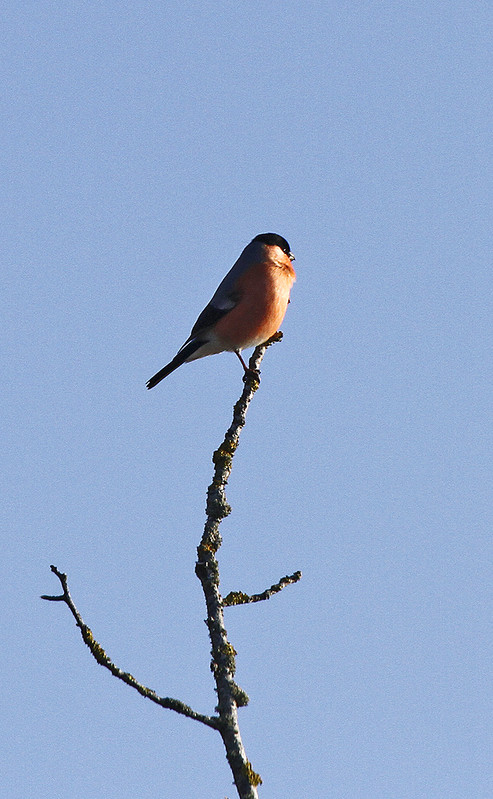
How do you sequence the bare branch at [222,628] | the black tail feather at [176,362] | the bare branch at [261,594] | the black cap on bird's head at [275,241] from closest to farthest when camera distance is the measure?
the bare branch at [222,628] → the bare branch at [261,594] → the black tail feather at [176,362] → the black cap on bird's head at [275,241]

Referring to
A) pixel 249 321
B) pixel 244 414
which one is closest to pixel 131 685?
pixel 244 414

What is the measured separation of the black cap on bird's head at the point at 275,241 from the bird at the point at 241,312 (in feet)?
0.87

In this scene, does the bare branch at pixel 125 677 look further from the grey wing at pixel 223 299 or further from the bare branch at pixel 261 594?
the grey wing at pixel 223 299

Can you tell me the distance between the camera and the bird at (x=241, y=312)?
7836 mm

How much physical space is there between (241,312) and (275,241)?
1175 millimetres

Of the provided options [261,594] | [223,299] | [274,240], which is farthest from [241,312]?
[261,594]

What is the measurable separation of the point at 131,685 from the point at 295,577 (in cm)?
87

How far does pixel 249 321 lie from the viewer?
25.7 feet

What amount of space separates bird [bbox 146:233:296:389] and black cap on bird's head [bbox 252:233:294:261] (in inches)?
10.4

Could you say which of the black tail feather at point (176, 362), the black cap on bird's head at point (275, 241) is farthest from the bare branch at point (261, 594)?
the black cap on bird's head at point (275, 241)

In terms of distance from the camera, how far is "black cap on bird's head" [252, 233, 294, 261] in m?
8.69

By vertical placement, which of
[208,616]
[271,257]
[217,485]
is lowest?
[208,616]

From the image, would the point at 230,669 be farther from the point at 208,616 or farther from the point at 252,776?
the point at 252,776

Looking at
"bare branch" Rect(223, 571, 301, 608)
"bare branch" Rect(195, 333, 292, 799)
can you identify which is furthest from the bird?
"bare branch" Rect(223, 571, 301, 608)
